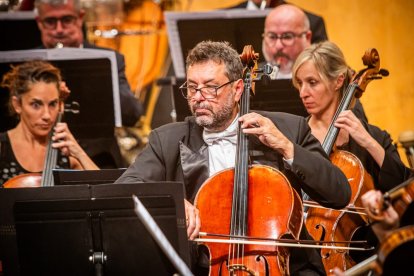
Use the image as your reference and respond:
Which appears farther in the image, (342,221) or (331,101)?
(331,101)

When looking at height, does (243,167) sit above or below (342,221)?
above

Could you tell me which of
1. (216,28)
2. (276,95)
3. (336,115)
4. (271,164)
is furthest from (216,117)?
(216,28)

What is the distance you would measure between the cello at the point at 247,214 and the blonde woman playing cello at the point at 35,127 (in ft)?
4.41

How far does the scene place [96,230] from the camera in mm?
2979

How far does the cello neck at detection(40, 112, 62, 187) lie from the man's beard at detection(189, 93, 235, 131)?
1.02 meters

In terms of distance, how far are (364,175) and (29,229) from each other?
5.04ft

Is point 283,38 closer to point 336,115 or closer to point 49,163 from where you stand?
point 336,115

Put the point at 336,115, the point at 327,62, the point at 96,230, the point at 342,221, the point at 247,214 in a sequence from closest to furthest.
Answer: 1. the point at 96,230
2. the point at 247,214
3. the point at 342,221
4. the point at 336,115
5. the point at 327,62

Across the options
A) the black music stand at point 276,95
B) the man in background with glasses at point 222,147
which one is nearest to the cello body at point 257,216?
the man in background with glasses at point 222,147

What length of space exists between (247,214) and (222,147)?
1.46ft

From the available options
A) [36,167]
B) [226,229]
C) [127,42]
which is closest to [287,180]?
[226,229]

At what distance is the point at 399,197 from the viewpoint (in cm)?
254

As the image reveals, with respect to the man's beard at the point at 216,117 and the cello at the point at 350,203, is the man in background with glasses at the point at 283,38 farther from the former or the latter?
the man's beard at the point at 216,117

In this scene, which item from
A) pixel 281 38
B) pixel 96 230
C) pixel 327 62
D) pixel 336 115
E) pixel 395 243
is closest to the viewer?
pixel 395 243
